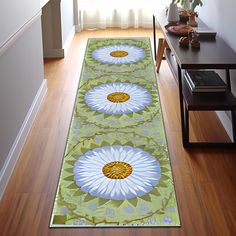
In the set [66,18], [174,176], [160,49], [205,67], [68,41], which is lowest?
[174,176]

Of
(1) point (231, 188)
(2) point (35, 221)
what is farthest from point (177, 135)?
(2) point (35, 221)

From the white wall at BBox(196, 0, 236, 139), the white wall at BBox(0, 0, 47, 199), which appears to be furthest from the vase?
the white wall at BBox(0, 0, 47, 199)

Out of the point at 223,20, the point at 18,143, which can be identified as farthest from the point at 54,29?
the point at 18,143

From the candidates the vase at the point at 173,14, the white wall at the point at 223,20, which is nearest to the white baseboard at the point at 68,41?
the vase at the point at 173,14

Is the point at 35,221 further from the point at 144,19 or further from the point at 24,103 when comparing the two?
the point at 144,19

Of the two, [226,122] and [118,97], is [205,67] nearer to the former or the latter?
[226,122]

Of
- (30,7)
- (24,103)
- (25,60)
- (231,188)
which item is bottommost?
(231,188)

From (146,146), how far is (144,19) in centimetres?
352

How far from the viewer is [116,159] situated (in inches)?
94.4

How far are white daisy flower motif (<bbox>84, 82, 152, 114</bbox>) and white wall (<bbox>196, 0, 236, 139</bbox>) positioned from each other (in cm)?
63

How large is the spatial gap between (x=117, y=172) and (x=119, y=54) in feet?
7.62

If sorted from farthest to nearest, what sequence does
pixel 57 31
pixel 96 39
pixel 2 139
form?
pixel 96 39, pixel 57 31, pixel 2 139

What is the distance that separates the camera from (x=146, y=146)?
255 centimetres

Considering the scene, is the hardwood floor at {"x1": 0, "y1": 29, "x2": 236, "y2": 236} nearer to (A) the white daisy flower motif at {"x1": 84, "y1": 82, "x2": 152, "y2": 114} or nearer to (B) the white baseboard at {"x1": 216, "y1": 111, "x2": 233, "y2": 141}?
(B) the white baseboard at {"x1": 216, "y1": 111, "x2": 233, "y2": 141}
